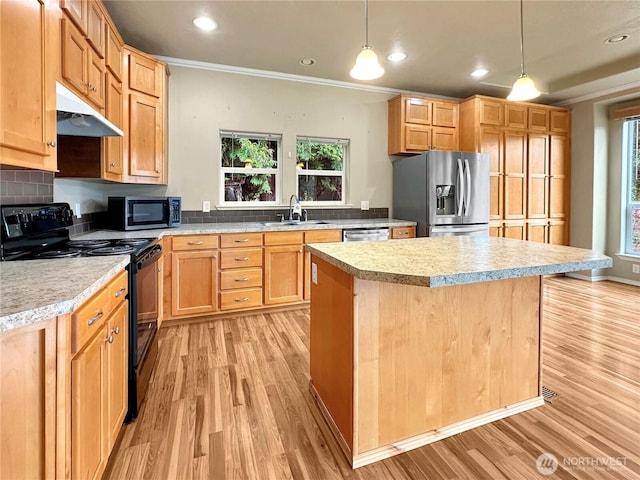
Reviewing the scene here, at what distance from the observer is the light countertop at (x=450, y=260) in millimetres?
1282

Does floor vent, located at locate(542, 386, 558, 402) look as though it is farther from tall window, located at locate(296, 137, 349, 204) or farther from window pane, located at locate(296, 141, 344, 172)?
window pane, located at locate(296, 141, 344, 172)

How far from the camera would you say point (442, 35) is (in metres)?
3.18

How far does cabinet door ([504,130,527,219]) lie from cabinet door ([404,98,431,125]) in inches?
44.3

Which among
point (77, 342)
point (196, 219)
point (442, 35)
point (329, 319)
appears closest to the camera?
point (77, 342)

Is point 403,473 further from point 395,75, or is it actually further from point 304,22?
point 395,75

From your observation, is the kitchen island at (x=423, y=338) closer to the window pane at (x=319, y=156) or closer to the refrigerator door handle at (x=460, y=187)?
the refrigerator door handle at (x=460, y=187)

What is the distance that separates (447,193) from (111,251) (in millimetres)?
3518

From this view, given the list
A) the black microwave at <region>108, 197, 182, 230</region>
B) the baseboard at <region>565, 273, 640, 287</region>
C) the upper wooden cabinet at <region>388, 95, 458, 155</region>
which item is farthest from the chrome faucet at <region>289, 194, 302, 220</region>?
the baseboard at <region>565, 273, 640, 287</region>

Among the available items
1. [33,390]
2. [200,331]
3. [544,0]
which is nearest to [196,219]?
[200,331]

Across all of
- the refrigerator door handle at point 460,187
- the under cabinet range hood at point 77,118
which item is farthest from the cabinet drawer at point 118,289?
the refrigerator door handle at point 460,187

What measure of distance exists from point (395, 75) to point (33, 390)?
4.33 metres

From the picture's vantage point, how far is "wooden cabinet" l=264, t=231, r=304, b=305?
3492 millimetres

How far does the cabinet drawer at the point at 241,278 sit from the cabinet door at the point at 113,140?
49.7 inches

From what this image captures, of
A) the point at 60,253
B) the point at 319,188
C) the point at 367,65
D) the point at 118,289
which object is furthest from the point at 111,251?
the point at 319,188
